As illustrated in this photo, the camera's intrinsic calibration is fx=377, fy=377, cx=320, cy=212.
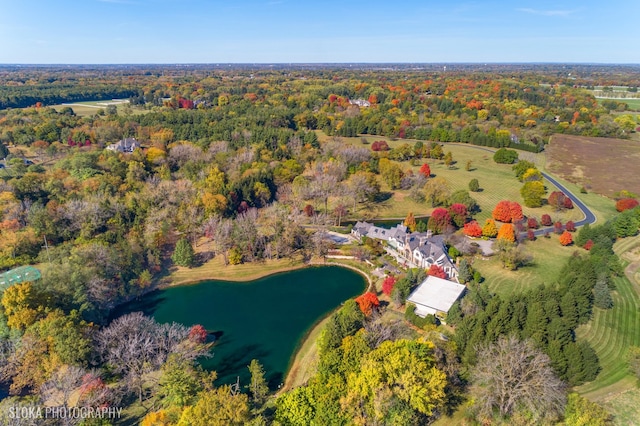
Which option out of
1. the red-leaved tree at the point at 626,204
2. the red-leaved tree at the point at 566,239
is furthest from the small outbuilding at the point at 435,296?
the red-leaved tree at the point at 626,204

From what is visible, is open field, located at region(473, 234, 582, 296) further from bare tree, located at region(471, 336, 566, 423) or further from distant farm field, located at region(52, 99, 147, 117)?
distant farm field, located at region(52, 99, 147, 117)

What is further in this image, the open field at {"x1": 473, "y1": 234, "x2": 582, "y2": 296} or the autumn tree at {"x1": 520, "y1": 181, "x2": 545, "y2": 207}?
the autumn tree at {"x1": 520, "y1": 181, "x2": 545, "y2": 207}

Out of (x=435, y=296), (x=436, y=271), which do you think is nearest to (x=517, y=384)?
(x=435, y=296)

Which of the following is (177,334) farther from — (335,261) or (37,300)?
(335,261)

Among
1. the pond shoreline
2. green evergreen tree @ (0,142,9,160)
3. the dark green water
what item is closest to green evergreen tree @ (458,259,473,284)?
the pond shoreline

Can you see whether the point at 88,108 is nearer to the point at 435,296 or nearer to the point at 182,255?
the point at 182,255
